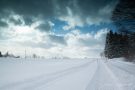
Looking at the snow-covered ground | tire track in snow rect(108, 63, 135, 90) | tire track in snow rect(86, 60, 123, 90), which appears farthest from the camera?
the snow-covered ground

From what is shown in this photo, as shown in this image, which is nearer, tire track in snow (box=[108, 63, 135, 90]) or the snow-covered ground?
tire track in snow (box=[108, 63, 135, 90])

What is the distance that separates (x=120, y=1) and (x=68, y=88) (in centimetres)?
1599

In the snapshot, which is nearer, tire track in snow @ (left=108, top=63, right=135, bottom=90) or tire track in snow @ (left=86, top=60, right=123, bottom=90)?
tire track in snow @ (left=86, top=60, right=123, bottom=90)

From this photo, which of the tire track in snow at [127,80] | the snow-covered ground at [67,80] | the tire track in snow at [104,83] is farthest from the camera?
the snow-covered ground at [67,80]

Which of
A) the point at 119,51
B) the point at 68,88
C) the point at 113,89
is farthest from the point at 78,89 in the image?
the point at 119,51

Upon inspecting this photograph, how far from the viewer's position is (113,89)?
636 centimetres

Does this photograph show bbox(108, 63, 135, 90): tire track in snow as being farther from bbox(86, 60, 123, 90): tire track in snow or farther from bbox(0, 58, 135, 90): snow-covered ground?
bbox(86, 60, 123, 90): tire track in snow

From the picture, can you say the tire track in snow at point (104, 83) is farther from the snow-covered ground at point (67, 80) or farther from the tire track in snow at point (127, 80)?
the tire track in snow at point (127, 80)

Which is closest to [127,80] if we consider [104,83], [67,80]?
[104,83]

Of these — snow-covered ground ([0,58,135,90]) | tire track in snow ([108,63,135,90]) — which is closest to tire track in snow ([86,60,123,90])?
snow-covered ground ([0,58,135,90])

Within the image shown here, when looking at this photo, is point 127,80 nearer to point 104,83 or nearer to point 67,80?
point 104,83

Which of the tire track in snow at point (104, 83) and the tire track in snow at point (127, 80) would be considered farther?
the tire track in snow at point (127, 80)

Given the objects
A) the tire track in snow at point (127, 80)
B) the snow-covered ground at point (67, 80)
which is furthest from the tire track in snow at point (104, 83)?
the tire track in snow at point (127, 80)

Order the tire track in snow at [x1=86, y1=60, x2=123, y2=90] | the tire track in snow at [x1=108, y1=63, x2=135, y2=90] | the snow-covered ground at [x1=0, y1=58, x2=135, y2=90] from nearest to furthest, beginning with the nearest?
the tire track in snow at [x1=86, y1=60, x2=123, y2=90] < the tire track in snow at [x1=108, y1=63, x2=135, y2=90] < the snow-covered ground at [x1=0, y1=58, x2=135, y2=90]
